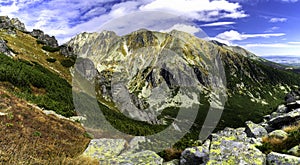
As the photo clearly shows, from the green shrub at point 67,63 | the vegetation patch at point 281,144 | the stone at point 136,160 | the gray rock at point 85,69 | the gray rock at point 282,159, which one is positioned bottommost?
the gray rock at point 85,69

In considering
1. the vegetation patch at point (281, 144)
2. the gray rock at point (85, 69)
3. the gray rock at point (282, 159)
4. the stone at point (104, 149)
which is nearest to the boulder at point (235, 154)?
the gray rock at point (282, 159)

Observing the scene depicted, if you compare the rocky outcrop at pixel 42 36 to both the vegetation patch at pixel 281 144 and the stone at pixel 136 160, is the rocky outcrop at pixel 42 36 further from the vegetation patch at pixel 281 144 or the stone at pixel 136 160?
the vegetation patch at pixel 281 144

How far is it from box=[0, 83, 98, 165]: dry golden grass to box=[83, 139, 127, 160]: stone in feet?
2.32

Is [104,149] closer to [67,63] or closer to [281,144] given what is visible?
[281,144]

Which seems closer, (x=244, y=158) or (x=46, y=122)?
(x=244, y=158)

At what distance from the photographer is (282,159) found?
950cm

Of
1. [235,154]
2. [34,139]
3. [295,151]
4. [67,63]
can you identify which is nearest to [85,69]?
[67,63]

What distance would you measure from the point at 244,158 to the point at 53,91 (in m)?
33.8

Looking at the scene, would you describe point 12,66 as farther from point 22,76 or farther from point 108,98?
point 108,98

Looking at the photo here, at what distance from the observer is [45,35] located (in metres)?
94.9

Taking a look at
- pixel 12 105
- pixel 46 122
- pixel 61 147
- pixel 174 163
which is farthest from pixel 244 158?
pixel 12 105

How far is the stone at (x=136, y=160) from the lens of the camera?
1202 cm

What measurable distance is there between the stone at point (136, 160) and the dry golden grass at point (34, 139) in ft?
3.20

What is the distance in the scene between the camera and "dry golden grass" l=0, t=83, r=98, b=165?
1157 centimetres
